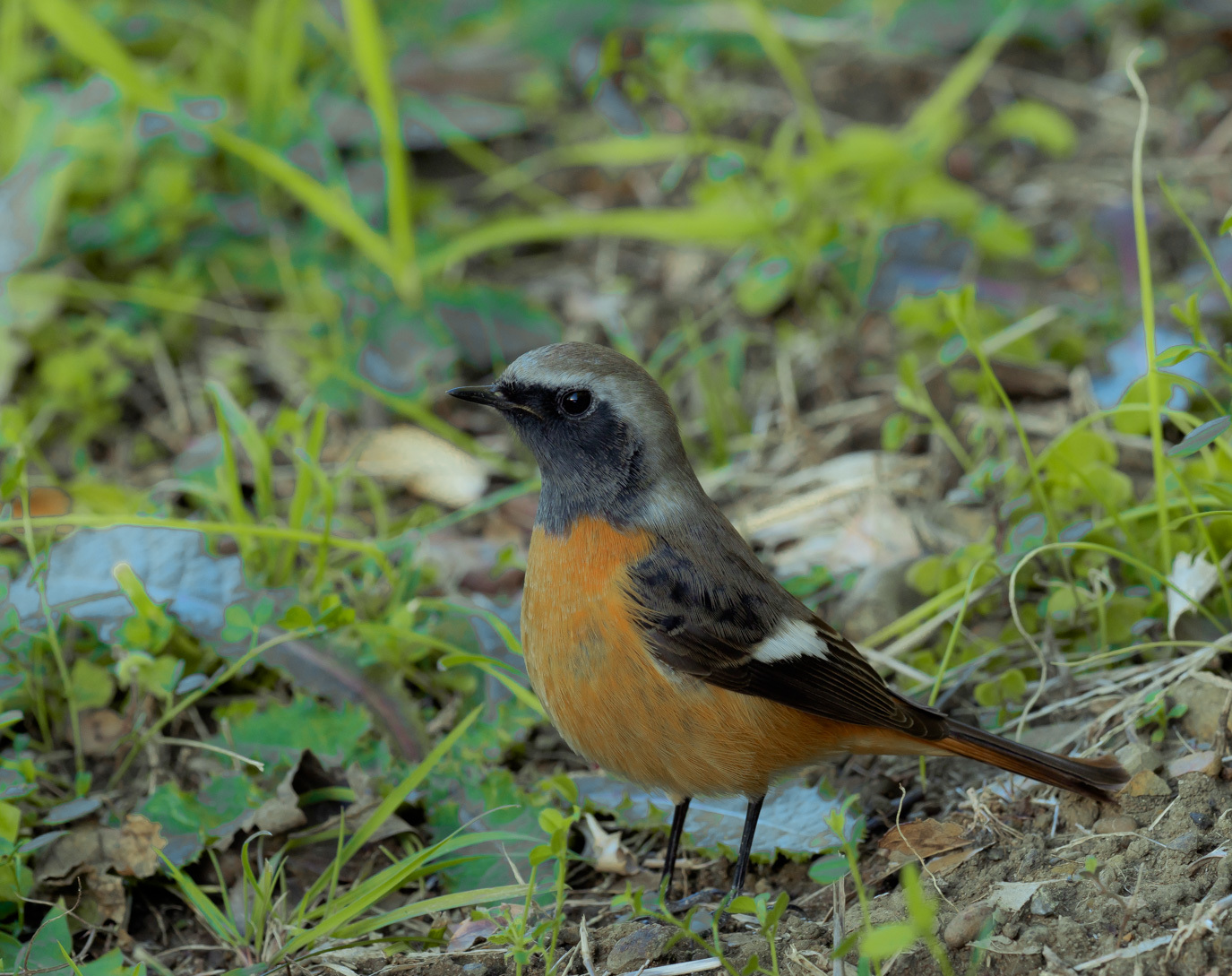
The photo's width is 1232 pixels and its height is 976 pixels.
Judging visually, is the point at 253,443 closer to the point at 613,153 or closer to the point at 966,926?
the point at 613,153

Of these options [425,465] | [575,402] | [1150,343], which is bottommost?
[425,465]

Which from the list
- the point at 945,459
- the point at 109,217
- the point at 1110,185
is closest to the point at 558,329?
the point at 945,459

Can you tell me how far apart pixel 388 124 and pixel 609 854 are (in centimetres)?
349

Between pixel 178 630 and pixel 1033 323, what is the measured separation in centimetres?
358

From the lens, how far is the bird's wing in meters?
3.09

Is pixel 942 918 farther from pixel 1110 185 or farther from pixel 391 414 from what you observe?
pixel 1110 185

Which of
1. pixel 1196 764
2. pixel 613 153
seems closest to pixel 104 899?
pixel 1196 764

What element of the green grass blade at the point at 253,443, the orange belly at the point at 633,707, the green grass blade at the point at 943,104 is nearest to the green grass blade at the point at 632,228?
the green grass blade at the point at 943,104

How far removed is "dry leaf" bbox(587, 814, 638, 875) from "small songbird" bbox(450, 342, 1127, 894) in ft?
0.59

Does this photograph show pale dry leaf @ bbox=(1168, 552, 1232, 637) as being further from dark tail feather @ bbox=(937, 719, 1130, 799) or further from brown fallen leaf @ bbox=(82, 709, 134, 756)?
brown fallen leaf @ bbox=(82, 709, 134, 756)

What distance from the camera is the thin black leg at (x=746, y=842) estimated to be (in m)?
3.16

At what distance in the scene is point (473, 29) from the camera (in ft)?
24.3

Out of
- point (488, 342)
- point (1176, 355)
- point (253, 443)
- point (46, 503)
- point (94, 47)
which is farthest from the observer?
point (488, 342)

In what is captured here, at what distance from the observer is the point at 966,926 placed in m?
2.58
